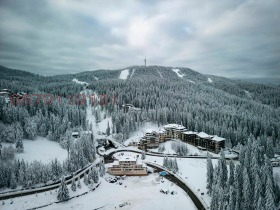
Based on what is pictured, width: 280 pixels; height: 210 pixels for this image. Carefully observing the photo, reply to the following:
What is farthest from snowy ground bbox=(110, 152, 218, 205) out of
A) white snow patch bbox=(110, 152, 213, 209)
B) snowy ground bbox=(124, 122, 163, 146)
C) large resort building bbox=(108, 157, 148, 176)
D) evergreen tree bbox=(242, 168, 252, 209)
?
snowy ground bbox=(124, 122, 163, 146)

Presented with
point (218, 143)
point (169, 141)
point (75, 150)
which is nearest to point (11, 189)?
point (75, 150)

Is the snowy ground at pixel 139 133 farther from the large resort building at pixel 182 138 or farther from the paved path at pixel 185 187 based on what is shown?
the paved path at pixel 185 187

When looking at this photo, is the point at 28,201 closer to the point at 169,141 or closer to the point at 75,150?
the point at 75,150

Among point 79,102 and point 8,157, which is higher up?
point 79,102

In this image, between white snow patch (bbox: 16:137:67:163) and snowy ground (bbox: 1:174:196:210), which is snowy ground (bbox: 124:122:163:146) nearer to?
white snow patch (bbox: 16:137:67:163)

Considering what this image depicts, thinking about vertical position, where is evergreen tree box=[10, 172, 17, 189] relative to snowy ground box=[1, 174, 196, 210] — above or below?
above

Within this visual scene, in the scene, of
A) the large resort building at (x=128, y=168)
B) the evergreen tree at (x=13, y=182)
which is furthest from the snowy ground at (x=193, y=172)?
the evergreen tree at (x=13, y=182)

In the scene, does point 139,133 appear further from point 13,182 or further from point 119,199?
point 13,182
